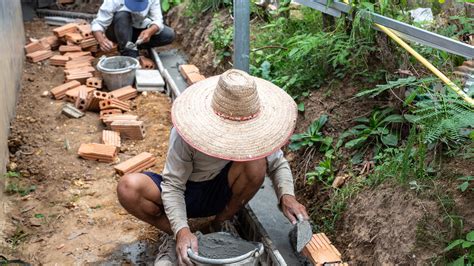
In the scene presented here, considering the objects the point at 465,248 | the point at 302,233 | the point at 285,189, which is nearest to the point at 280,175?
the point at 285,189

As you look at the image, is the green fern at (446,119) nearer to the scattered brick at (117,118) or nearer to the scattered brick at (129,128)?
the scattered brick at (129,128)

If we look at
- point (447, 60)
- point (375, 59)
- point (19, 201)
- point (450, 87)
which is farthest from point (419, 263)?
point (19, 201)

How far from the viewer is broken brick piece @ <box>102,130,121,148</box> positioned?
510 cm

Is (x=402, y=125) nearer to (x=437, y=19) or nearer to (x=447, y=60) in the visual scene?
(x=447, y=60)

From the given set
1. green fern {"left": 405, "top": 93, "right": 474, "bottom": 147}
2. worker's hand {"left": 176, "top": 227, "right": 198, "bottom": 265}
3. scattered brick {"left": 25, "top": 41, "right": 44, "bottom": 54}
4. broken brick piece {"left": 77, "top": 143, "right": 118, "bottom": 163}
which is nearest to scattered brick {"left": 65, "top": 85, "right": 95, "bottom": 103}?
broken brick piece {"left": 77, "top": 143, "right": 118, "bottom": 163}

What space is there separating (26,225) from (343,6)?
9.99 feet

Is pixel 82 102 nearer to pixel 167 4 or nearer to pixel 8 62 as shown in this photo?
pixel 8 62

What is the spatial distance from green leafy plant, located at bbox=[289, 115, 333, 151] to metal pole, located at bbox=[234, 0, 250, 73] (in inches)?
32.1

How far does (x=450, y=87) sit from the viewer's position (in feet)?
9.95

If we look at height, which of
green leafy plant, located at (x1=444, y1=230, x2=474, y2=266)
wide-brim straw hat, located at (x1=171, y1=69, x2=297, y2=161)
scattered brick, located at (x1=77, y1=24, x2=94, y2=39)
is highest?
wide-brim straw hat, located at (x1=171, y1=69, x2=297, y2=161)

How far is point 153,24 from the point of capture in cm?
686

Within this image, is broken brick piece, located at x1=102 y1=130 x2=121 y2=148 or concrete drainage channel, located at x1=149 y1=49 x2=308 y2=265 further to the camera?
broken brick piece, located at x1=102 y1=130 x2=121 y2=148

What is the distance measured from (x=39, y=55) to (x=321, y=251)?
5.33 meters

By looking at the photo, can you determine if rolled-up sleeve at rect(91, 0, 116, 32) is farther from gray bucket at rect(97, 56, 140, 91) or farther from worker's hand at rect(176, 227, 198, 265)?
worker's hand at rect(176, 227, 198, 265)
